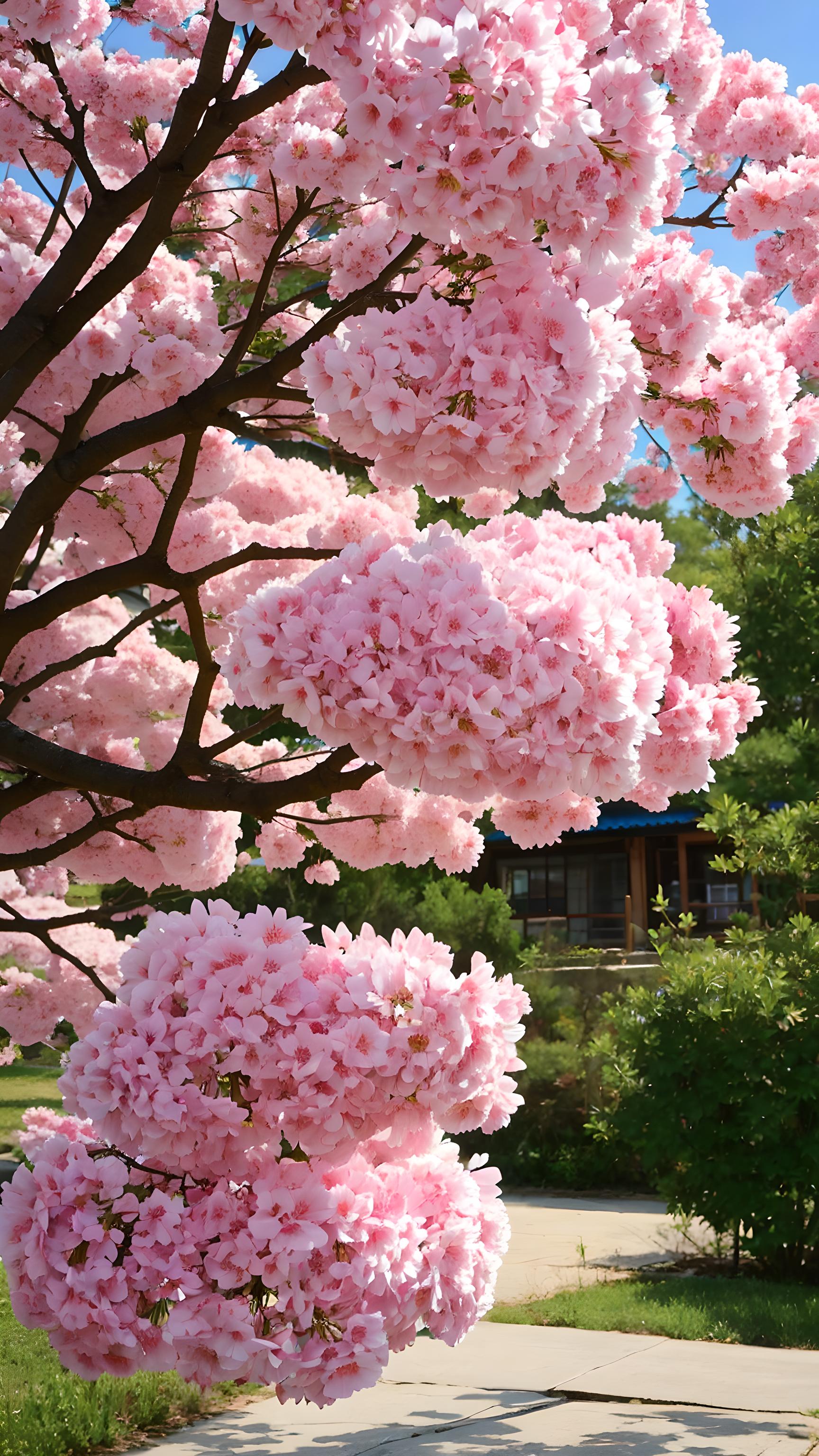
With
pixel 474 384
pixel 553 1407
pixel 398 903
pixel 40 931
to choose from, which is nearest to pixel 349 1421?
pixel 553 1407

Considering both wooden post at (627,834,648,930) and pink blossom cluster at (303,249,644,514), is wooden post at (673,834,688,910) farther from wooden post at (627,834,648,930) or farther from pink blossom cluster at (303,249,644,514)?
pink blossom cluster at (303,249,644,514)

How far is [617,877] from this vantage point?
1038 inches

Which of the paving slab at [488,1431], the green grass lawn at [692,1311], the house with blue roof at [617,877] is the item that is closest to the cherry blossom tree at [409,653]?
the paving slab at [488,1431]

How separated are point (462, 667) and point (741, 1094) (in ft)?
22.2

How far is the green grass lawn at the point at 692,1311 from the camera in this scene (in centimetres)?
714

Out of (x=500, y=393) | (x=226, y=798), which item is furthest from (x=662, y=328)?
(x=226, y=798)

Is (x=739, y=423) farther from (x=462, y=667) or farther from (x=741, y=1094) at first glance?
(x=741, y=1094)

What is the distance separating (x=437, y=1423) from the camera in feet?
18.3

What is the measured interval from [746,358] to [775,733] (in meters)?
8.80

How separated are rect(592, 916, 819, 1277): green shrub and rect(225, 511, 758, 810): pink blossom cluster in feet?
20.2

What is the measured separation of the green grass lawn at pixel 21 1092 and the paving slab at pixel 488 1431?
8434mm

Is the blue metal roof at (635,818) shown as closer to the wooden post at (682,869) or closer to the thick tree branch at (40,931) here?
the wooden post at (682,869)

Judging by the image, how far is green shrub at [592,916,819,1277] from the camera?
27.9 ft

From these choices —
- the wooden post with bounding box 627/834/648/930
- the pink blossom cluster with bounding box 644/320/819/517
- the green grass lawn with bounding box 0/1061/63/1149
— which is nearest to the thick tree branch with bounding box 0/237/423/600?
the pink blossom cluster with bounding box 644/320/819/517
